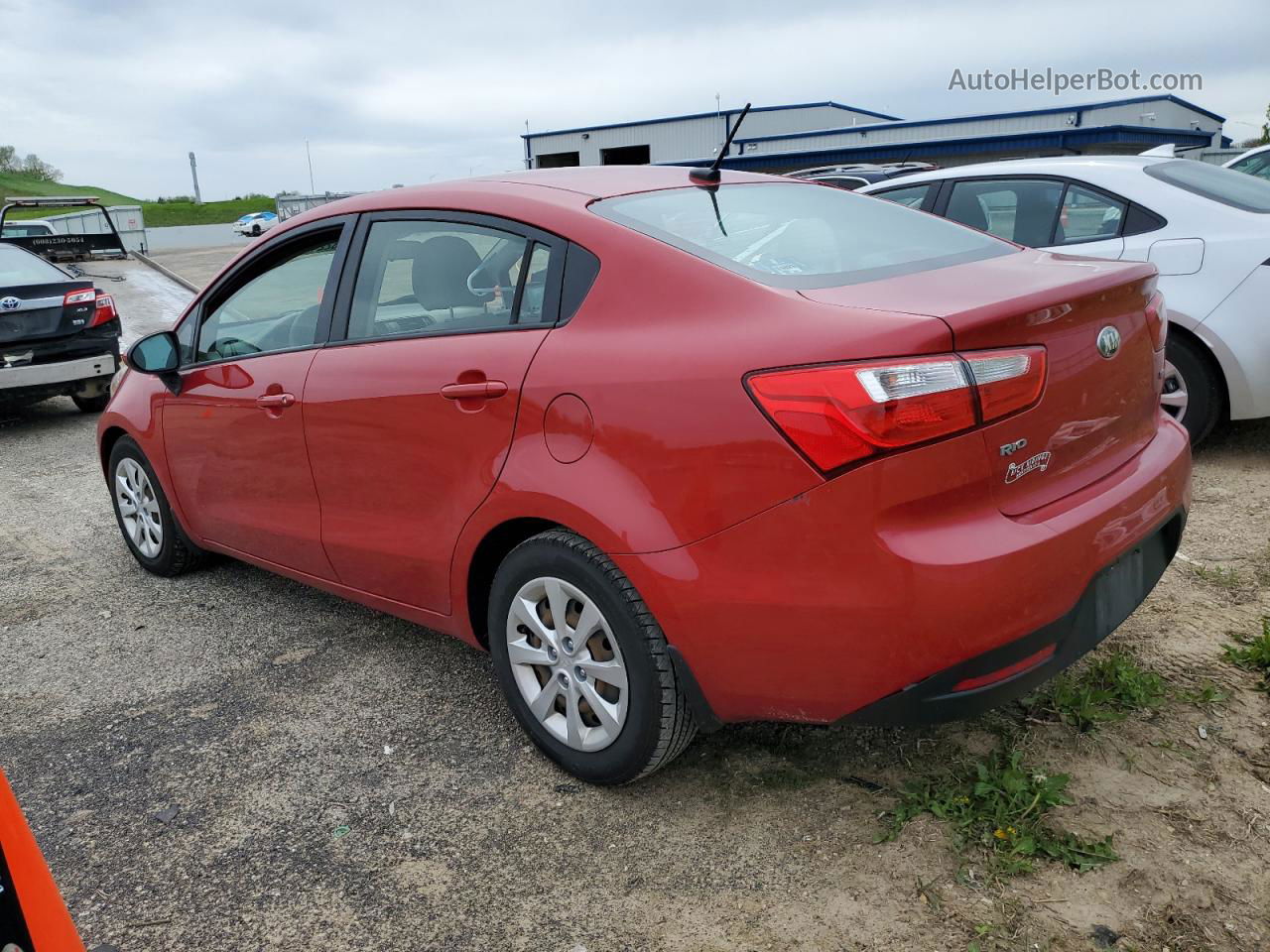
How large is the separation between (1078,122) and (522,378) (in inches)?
1446

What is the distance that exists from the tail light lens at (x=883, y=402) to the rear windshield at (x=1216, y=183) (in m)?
3.75

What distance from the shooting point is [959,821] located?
246cm

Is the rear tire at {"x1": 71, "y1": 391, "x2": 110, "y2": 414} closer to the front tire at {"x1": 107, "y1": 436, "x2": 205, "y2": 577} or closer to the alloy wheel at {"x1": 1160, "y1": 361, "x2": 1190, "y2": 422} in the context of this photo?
the front tire at {"x1": 107, "y1": 436, "x2": 205, "y2": 577}

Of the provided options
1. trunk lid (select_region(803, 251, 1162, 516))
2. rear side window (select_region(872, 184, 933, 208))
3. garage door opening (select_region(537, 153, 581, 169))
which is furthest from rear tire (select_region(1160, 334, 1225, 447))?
garage door opening (select_region(537, 153, 581, 169))

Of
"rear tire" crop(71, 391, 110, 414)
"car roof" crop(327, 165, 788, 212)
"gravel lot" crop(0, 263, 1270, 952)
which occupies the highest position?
"car roof" crop(327, 165, 788, 212)

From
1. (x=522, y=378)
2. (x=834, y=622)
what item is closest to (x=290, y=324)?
(x=522, y=378)

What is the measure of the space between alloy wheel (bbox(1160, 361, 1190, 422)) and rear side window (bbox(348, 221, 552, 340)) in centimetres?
362

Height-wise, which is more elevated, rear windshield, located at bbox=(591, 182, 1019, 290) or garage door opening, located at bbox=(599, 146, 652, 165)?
garage door opening, located at bbox=(599, 146, 652, 165)

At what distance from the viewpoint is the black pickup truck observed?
7980 millimetres

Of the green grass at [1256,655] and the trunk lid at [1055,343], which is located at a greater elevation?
the trunk lid at [1055,343]

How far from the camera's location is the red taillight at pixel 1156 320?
8.68 ft

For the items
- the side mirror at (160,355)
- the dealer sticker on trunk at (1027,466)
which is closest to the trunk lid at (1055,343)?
the dealer sticker on trunk at (1027,466)

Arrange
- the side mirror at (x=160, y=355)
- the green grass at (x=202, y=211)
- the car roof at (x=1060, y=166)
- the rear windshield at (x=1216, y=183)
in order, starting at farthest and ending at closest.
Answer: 1. the green grass at (x=202, y=211)
2. the car roof at (x=1060, y=166)
3. the rear windshield at (x=1216, y=183)
4. the side mirror at (x=160, y=355)

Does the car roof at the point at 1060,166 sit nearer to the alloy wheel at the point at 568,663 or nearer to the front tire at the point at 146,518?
the alloy wheel at the point at 568,663
